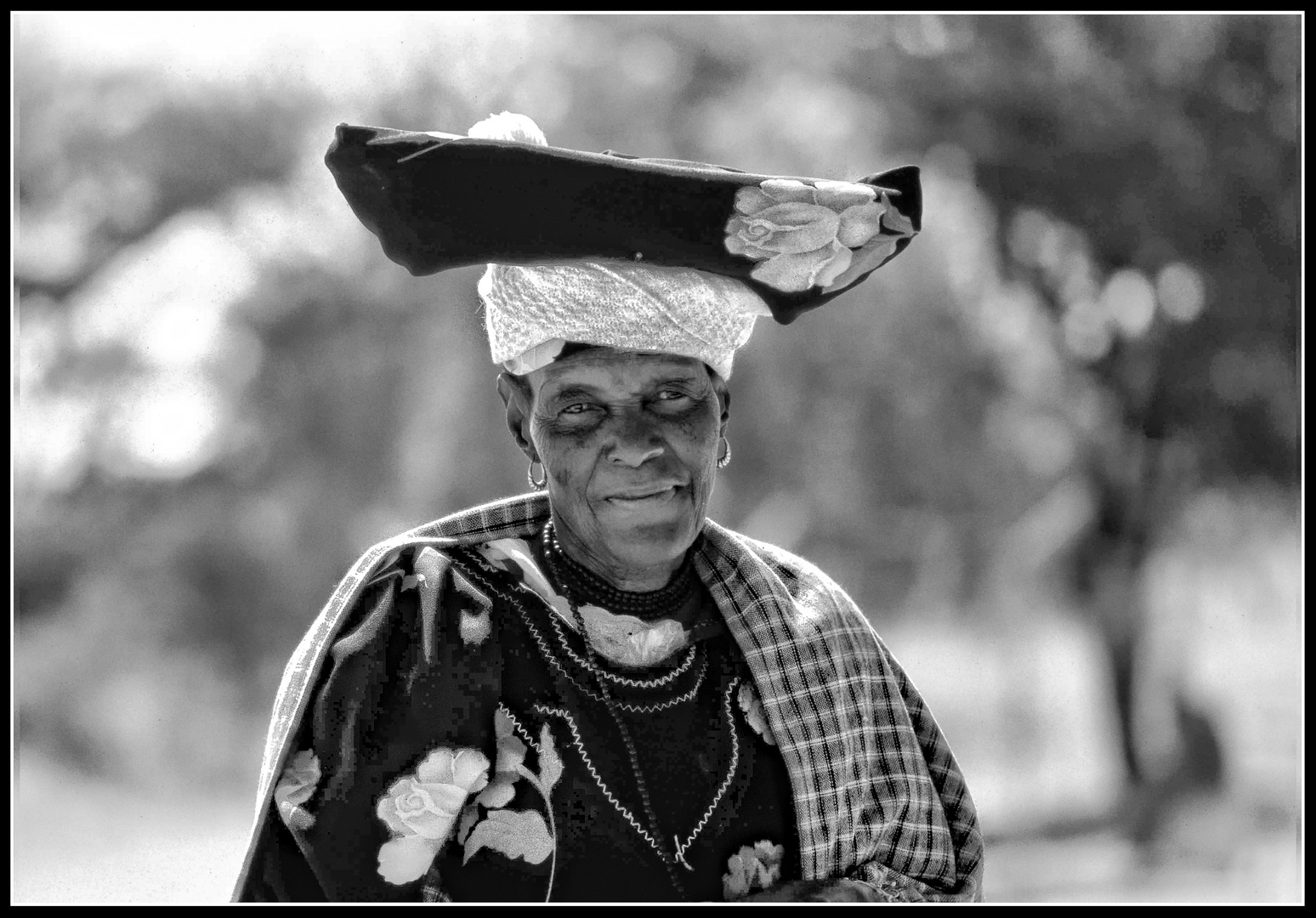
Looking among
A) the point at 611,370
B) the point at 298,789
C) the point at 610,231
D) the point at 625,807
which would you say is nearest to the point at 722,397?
the point at 611,370

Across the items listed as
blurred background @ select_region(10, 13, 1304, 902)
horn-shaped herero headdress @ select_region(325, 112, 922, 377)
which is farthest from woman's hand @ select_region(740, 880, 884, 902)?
blurred background @ select_region(10, 13, 1304, 902)

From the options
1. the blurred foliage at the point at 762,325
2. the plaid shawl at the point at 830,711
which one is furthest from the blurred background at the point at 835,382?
the plaid shawl at the point at 830,711

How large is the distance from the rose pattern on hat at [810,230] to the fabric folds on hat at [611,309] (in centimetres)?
11

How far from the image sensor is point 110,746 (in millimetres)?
12086

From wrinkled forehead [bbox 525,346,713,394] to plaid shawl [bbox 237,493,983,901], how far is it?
29cm

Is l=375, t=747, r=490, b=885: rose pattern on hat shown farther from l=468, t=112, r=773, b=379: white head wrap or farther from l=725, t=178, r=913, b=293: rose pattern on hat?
l=725, t=178, r=913, b=293: rose pattern on hat

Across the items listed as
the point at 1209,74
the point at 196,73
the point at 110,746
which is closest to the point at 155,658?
the point at 110,746

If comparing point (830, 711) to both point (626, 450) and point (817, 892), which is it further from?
point (626, 450)

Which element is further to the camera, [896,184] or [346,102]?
[346,102]

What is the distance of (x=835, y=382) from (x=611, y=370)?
8.10 metres

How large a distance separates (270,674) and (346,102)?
5.17m

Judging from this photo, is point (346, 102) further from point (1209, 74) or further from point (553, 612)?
point (553, 612)

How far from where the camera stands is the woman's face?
2.72 m

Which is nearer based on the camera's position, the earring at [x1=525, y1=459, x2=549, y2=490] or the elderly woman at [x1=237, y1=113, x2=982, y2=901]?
the elderly woman at [x1=237, y1=113, x2=982, y2=901]
